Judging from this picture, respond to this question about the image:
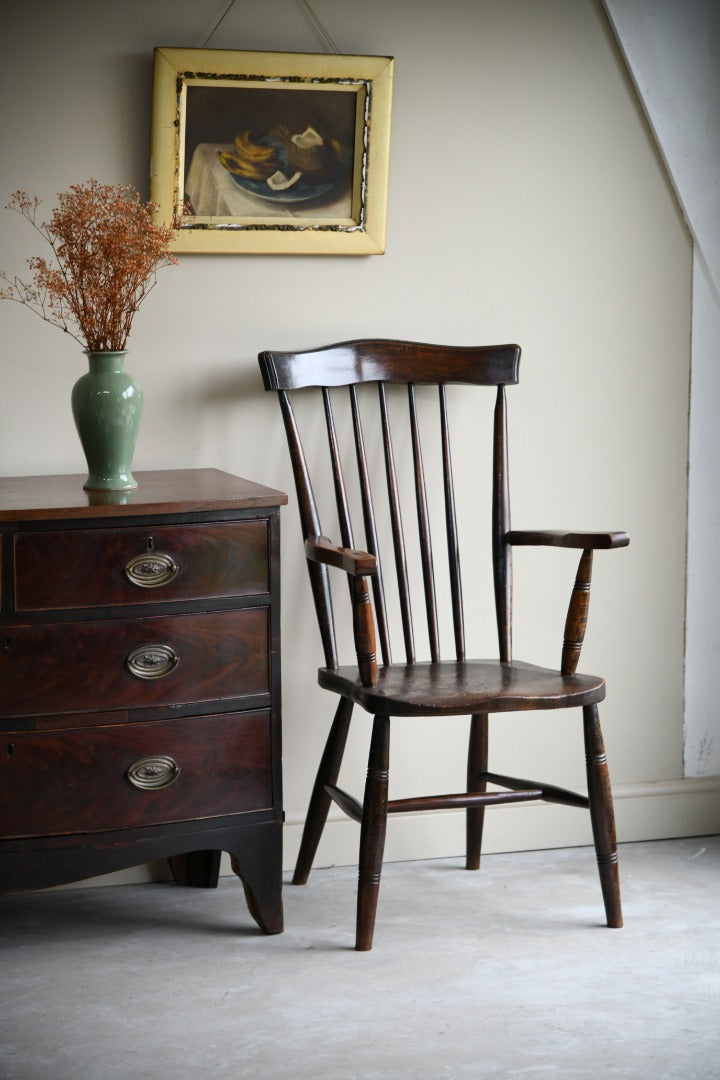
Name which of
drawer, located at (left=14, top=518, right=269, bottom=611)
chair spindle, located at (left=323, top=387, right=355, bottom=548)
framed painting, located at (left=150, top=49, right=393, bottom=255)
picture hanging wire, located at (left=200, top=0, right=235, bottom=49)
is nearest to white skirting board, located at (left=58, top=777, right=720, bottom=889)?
chair spindle, located at (left=323, top=387, right=355, bottom=548)

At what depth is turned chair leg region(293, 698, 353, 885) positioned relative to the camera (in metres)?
2.65

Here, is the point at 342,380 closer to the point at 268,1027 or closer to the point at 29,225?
the point at 29,225

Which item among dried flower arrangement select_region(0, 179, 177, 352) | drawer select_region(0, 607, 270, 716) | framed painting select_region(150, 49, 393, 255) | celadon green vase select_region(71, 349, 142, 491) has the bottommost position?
drawer select_region(0, 607, 270, 716)

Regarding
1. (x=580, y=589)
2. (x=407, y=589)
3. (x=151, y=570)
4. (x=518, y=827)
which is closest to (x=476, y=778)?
(x=518, y=827)

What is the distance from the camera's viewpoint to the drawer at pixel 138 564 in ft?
7.17

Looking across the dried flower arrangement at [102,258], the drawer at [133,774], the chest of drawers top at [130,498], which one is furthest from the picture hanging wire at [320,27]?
the drawer at [133,774]

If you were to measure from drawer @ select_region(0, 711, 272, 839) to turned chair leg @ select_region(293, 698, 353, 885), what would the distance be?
0.95 feet

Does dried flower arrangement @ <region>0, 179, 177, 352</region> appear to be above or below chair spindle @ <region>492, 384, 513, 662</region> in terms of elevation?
above

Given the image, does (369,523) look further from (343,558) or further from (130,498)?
(130,498)

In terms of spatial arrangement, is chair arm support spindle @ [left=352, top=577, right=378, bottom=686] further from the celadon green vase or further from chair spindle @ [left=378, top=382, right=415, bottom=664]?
the celadon green vase

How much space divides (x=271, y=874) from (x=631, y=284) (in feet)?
5.39

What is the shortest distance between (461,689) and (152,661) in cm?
60

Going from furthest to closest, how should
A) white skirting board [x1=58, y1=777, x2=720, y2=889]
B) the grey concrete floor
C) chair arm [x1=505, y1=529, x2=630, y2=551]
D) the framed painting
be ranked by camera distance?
white skirting board [x1=58, y1=777, x2=720, y2=889], the framed painting, chair arm [x1=505, y1=529, x2=630, y2=551], the grey concrete floor

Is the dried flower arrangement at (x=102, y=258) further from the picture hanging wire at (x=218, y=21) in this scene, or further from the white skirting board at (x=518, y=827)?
the white skirting board at (x=518, y=827)
